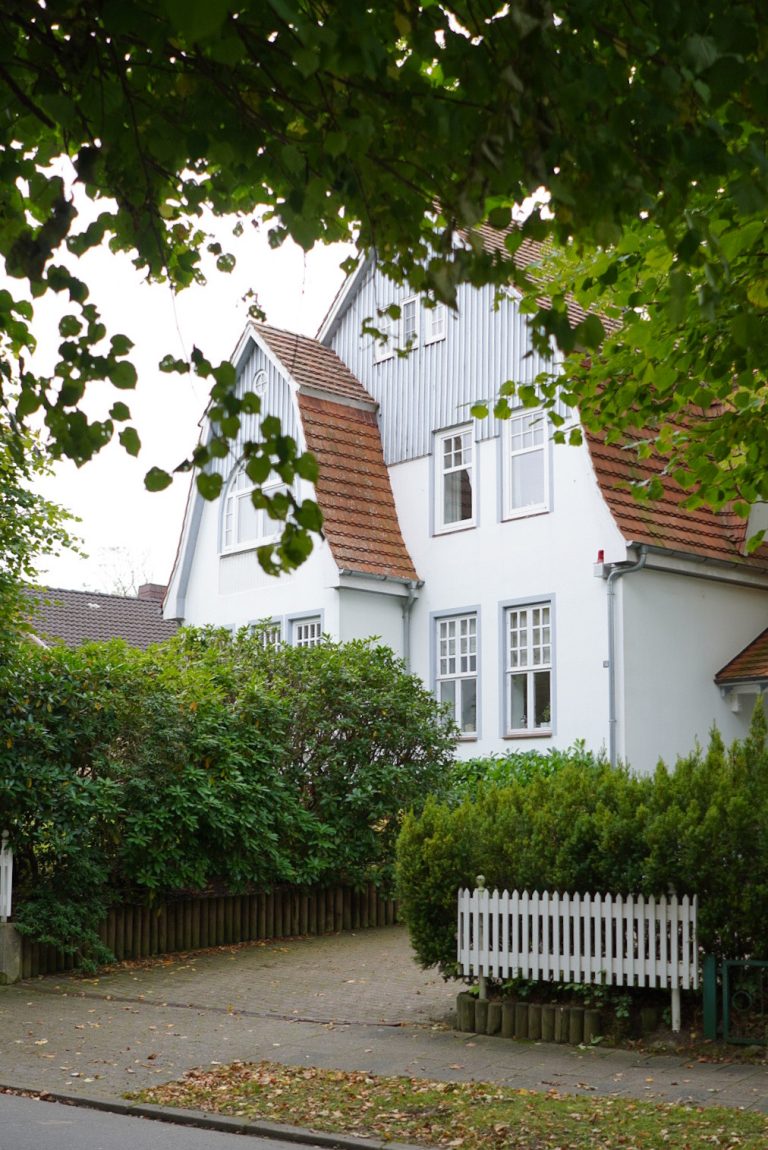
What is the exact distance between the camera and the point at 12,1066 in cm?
1100

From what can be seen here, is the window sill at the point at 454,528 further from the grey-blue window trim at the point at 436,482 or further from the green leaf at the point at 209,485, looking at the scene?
the green leaf at the point at 209,485

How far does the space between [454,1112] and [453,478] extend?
694 inches

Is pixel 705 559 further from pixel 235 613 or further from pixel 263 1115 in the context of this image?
pixel 263 1115

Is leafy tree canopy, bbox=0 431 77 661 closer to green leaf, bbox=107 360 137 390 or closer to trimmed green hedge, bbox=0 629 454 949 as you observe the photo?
trimmed green hedge, bbox=0 629 454 949

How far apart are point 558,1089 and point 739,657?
1541 cm

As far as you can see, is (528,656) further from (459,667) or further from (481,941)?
(481,941)

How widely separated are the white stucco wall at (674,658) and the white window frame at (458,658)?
121 inches

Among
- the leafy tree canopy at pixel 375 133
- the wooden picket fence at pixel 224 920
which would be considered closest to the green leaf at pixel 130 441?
the leafy tree canopy at pixel 375 133

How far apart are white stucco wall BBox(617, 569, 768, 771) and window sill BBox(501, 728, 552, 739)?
4.48 ft

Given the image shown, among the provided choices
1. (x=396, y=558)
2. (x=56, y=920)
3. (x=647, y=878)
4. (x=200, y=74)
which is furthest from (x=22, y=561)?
(x=200, y=74)

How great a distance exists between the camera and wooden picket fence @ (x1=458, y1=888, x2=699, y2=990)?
11.5m

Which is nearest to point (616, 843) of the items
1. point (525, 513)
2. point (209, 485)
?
point (209, 485)

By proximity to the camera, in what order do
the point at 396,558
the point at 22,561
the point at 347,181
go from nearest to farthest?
the point at 347,181, the point at 22,561, the point at 396,558

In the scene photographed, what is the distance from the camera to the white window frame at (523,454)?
79.3 feet
